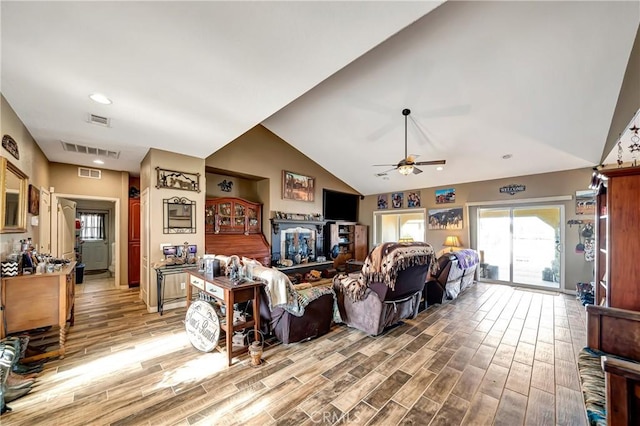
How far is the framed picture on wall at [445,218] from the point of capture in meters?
6.96

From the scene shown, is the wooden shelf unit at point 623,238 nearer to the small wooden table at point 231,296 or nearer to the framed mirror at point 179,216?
the small wooden table at point 231,296

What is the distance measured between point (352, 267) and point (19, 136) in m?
6.74

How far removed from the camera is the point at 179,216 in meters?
4.44

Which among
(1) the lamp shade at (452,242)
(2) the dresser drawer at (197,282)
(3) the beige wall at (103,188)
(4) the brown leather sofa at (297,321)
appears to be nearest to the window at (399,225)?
(1) the lamp shade at (452,242)

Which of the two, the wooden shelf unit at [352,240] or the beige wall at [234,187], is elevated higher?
the beige wall at [234,187]

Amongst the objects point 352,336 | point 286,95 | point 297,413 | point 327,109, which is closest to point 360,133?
point 327,109

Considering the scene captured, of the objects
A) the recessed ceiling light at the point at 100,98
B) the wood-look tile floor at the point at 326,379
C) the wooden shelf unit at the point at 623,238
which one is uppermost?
the recessed ceiling light at the point at 100,98

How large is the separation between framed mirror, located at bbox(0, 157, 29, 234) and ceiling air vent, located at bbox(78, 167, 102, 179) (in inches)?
89.5

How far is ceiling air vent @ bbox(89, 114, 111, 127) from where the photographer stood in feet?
9.69

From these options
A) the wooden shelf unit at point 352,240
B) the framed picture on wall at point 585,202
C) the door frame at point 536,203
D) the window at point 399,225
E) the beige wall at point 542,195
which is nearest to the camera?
the framed picture on wall at point 585,202

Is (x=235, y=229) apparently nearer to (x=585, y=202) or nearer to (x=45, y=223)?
(x=45, y=223)

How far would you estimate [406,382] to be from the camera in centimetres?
222

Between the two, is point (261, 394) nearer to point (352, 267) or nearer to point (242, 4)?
point (242, 4)

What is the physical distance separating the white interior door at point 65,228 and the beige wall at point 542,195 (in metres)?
8.94
